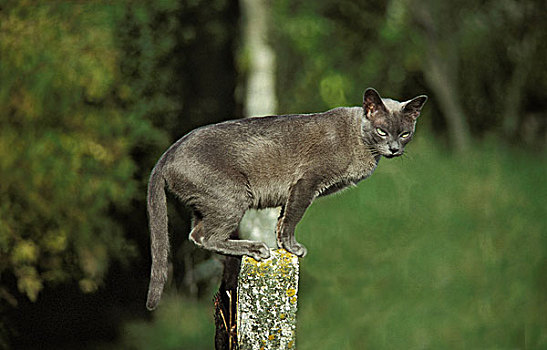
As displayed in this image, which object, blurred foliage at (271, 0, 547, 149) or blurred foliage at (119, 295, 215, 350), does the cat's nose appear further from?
blurred foliage at (271, 0, 547, 149)

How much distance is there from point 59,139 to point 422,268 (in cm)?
386

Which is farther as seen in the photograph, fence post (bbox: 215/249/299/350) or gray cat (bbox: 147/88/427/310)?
gray cat (bbox: 147/88/427/310)

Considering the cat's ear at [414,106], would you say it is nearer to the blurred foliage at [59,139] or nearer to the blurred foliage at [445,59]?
the blurred foliage at [59,139]

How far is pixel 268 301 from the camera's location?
3.29 m

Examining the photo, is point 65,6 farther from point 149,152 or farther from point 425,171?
point 425,171

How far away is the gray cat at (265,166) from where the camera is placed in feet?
11.5

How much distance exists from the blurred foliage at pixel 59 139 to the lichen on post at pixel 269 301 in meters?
3.61

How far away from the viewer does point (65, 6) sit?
6598 mm

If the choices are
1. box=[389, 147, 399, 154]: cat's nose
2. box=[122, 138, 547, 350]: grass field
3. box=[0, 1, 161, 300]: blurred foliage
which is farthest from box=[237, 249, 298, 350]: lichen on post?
box=[0, 1, 161, 300]: blurred foliage

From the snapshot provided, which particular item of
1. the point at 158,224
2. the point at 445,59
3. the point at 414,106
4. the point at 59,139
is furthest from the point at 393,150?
→ the point at 445,59

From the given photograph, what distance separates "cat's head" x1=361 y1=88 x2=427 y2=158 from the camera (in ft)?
11.8

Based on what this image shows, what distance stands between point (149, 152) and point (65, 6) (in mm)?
1649

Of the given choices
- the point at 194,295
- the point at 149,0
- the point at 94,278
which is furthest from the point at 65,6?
the point at 194,295

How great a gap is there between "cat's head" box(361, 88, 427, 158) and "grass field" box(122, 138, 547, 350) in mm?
3459
